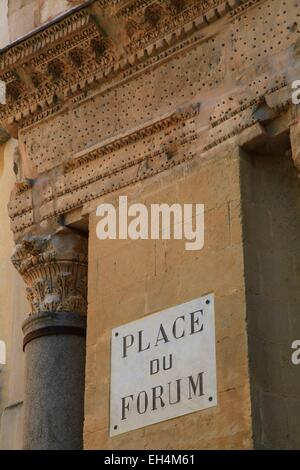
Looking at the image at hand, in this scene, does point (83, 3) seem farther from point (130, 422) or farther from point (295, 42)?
point (130, 422)

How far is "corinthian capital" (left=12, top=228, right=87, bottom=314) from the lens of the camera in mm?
8909

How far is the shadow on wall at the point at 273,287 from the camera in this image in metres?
7.28

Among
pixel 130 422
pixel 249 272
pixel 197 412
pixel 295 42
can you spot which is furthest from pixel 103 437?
pixel 295 42

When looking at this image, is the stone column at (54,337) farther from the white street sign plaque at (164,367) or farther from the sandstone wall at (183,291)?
the white street sign plaque at (164,367)

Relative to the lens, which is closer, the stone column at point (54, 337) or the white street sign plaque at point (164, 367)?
the white street sign plaque at point (164, 367)

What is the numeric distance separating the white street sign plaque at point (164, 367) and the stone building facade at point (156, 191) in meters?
0.07

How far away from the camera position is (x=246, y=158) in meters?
8.08

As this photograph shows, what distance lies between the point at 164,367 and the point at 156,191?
1234 mm

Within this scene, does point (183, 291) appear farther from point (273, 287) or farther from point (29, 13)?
point (29, 13)

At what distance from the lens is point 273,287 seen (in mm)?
7684

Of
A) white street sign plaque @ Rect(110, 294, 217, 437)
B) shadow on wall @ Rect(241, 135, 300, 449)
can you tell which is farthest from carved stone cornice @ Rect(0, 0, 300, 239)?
white street sign plaque @ Rect(110, 294, 217, 437)

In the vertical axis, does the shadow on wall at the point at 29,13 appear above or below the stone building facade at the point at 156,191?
above

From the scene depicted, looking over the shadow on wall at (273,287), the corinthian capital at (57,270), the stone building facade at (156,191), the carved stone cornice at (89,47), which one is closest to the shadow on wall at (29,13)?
the stone building facade at (156,191)

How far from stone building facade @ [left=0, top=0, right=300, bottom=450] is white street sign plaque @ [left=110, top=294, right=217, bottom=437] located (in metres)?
0.07
